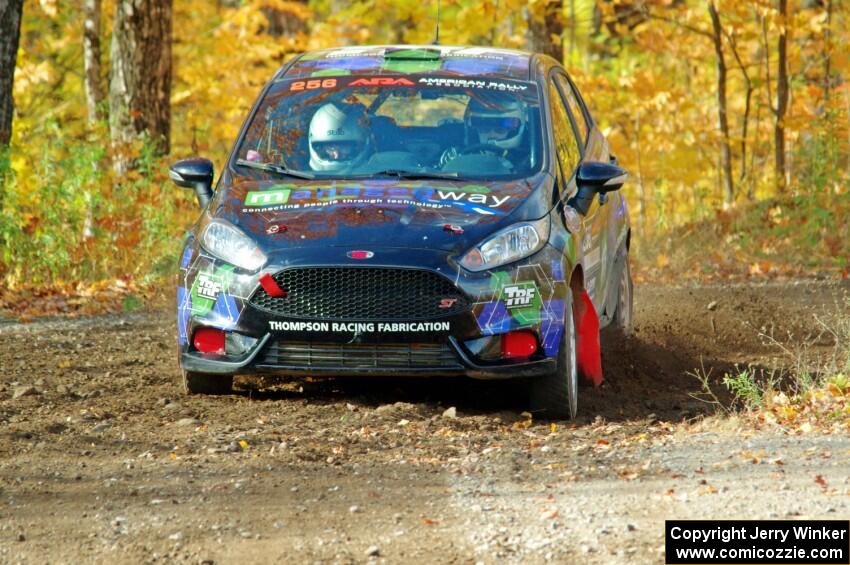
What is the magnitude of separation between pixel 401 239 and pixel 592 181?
4.56 ft

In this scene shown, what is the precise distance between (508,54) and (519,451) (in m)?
3.37

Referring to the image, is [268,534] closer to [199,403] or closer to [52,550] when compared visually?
[52,550]

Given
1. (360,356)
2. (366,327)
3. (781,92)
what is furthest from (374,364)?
(781,92)

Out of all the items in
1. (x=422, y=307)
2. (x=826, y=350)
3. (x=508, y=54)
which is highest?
(x=508, y=54)

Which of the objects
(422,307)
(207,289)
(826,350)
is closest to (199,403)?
(207,289)

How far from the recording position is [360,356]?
6570 mm

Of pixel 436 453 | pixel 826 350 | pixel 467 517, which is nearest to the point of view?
pixel 467 517

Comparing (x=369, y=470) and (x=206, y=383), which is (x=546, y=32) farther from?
(x=369, y=470)

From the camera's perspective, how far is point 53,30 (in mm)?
22047

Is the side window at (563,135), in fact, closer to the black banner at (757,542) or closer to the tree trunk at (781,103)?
the black banner at (757,542)

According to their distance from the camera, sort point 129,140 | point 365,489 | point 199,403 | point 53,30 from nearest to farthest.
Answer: point 365,489
point 199,403
point 129,140
point 53,30

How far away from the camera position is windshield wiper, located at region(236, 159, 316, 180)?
7.34 m

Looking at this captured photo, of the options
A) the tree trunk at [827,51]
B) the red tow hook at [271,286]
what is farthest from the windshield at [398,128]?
the tree trunk at [827,51]

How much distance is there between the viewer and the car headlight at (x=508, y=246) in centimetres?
648
